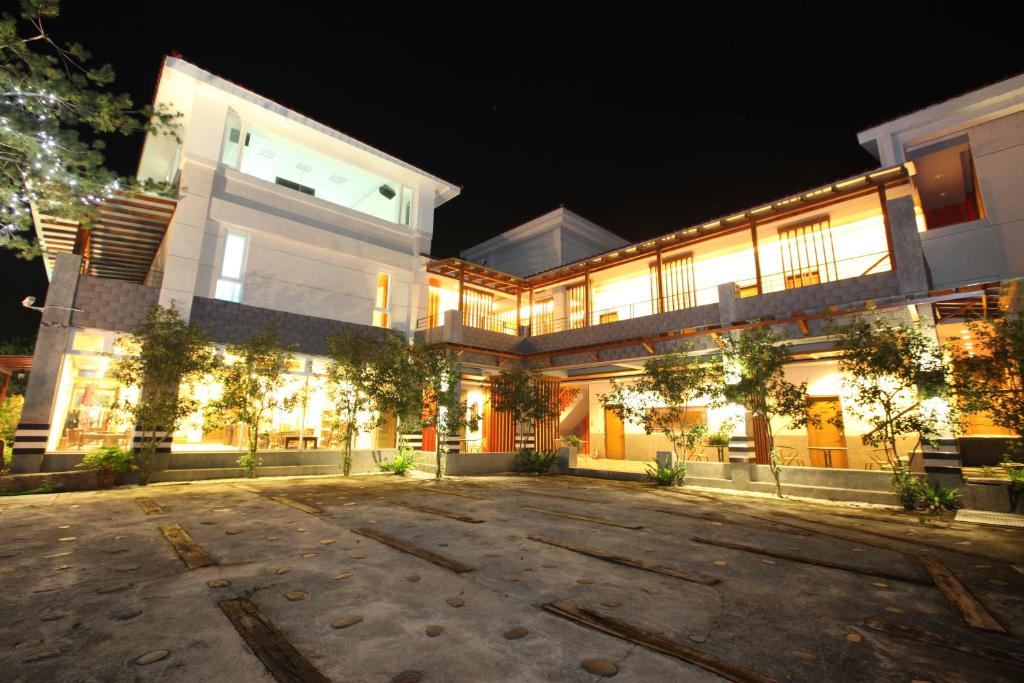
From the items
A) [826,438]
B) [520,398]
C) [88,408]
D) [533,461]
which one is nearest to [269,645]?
[520,398]

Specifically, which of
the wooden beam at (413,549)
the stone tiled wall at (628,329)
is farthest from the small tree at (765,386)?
the wooden beam at (413,549)

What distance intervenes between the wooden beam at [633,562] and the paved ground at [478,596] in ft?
0.43

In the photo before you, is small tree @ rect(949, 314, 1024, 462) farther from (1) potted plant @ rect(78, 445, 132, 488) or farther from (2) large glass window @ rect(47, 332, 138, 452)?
(2) large glass window @ rect(47, 332, 138, 452)

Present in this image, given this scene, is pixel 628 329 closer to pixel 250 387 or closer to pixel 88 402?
pixel 250 387

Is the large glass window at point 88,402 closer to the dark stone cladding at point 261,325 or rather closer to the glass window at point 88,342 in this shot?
the glass window at point 88,342

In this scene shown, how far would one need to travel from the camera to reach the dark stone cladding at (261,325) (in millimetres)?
13297

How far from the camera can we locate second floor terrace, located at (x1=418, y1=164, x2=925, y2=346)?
11.6 metres

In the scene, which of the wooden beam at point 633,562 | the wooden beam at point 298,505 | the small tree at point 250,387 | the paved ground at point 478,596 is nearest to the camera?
the paved ground at point 478,596

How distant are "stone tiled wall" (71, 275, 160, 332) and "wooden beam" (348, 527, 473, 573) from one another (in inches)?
419

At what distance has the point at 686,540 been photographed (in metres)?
6.05

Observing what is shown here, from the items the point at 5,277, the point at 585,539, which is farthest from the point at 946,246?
the point at 5,277

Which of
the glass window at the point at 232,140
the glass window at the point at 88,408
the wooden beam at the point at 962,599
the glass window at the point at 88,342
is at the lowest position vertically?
the wooden beam at the point at 962,599

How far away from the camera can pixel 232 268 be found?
14367 millimetres

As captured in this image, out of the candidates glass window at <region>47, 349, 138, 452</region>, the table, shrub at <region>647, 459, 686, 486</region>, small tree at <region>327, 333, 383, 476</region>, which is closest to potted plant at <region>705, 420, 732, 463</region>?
shrub at <region>647, 459, 686, 486</region>
